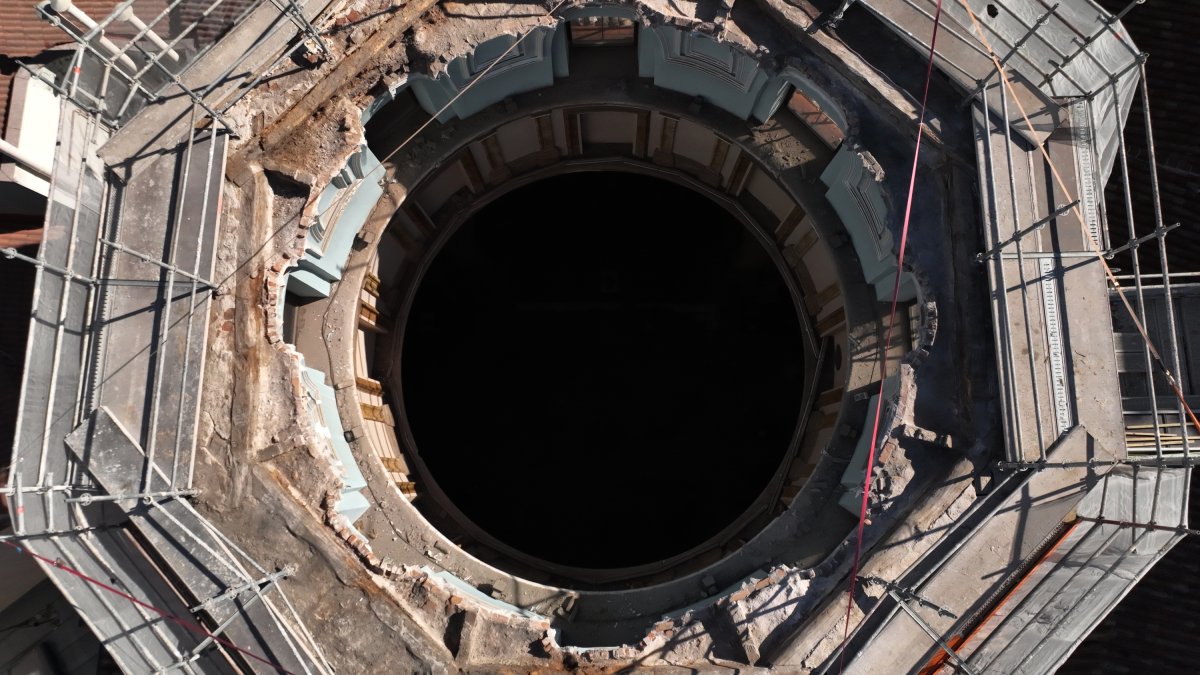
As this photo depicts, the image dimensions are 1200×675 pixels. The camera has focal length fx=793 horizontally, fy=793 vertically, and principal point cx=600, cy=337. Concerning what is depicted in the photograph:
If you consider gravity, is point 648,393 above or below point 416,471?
above

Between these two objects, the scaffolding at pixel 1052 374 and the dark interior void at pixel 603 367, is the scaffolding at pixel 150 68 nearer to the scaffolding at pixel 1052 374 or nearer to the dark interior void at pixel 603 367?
the dark interior void at pixel 603 367

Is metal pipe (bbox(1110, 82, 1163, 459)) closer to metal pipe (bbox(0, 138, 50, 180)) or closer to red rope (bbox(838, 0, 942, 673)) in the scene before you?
red rope (bbox(838, 0, 942, 673))

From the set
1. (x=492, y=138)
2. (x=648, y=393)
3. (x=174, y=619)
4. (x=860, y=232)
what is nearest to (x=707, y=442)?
(x=648, y=393)

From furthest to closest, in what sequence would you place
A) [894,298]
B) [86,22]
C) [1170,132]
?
[1170,132], [894,298], [86,22]

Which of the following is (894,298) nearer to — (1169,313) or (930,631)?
(1169,313)

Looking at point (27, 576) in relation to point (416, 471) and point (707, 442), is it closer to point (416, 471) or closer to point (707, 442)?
point (416, 471)

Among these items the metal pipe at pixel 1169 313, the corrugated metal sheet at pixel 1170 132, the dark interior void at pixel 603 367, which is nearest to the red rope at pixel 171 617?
the dark interior void at pixel 603 367

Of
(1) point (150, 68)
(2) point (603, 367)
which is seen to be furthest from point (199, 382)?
(2) point (603, 367)
